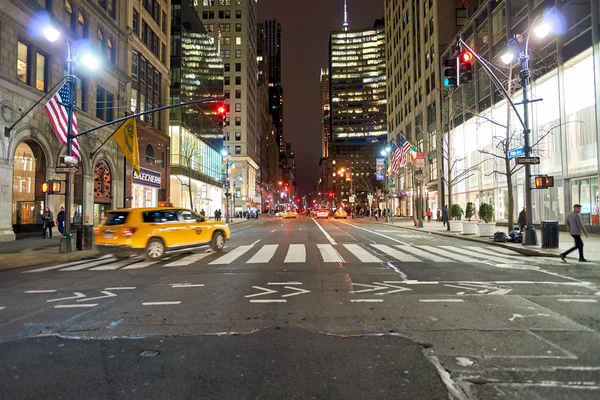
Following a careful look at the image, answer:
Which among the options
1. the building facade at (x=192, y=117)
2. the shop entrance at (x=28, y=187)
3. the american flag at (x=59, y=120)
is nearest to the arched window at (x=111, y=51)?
the shop entrance at (x=28, y=187)

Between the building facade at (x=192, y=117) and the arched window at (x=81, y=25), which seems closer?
the arched window at (x=81, y=25)

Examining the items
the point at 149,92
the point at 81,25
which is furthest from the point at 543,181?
the point at 149,92

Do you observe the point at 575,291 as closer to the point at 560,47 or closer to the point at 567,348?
the point at 567,348

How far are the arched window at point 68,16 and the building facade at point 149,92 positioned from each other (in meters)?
8.23

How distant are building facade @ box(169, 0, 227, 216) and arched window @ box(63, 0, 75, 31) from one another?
20607mm

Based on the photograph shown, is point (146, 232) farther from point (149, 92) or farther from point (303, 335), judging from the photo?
point (149, 92)

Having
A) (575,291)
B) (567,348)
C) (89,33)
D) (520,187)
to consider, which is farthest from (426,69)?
(567,348)

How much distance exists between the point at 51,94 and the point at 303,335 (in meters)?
23.0

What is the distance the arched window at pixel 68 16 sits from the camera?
→ 2572 cm

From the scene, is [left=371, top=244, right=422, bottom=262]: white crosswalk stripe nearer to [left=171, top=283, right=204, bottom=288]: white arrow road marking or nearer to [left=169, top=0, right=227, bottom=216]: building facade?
[left=171, top=283, right=204, bottom=288]: white arrow road marking

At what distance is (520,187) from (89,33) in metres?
33.4

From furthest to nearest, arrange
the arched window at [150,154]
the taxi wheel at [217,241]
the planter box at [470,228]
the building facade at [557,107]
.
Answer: the arched window at [150,154]
the planter box at [470,228]
the building facade at [557,107]
the taxi wheel at [217,241]

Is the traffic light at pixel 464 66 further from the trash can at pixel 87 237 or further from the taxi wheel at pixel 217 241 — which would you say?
the trash can at pixel 87 237

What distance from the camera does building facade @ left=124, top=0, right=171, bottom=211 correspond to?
36312mm
